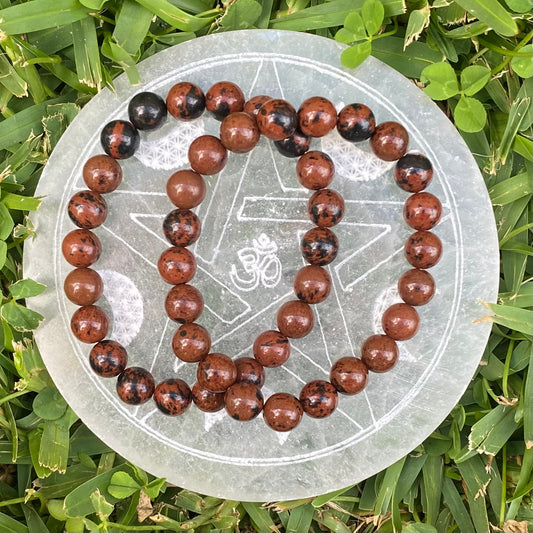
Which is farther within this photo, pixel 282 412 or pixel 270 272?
pixel 270 272

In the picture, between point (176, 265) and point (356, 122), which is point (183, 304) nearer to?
A: point (176, 265)

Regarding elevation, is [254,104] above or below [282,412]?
above

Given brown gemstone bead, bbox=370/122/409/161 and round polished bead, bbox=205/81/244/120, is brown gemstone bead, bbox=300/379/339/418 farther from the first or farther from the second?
→ round polished bead, bbox=205/81/244/120

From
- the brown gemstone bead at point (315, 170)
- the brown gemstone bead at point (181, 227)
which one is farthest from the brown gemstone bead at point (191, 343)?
the brown gemstone bead at point (315, 170)

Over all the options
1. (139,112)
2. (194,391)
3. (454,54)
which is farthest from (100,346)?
(454,54)

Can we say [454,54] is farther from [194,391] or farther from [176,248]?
[194,391]

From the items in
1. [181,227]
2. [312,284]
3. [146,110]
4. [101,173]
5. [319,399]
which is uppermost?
[146,110]

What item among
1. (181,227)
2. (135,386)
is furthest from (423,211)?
(135,386)

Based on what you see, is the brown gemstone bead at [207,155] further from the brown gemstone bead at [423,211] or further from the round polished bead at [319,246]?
the brown gemstone bead at [423,211]
